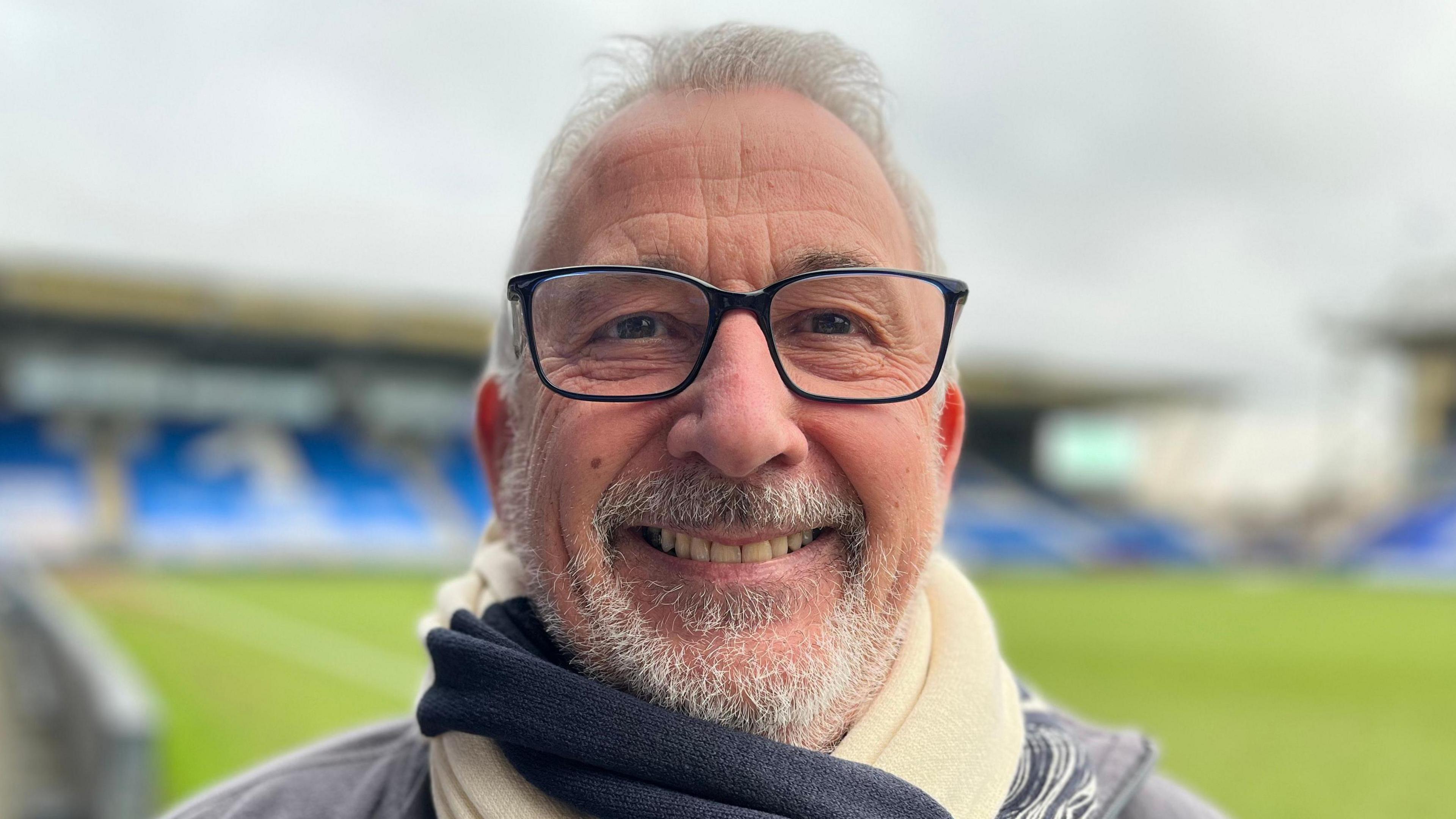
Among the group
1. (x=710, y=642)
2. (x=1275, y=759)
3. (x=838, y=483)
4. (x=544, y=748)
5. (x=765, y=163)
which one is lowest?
(x=1275, y=759)

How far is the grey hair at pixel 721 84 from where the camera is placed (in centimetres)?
143

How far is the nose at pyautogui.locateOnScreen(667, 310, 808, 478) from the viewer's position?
3.94 ft

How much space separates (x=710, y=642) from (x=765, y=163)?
625mm

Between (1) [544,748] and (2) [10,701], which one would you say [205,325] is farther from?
(1) [544,748]

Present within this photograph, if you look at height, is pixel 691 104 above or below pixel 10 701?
above

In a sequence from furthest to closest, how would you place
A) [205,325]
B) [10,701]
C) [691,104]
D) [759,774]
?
[205,325] → [10,701] → [691,104] → [759,774]

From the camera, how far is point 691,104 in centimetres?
140

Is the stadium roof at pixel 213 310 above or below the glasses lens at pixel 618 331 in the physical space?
below

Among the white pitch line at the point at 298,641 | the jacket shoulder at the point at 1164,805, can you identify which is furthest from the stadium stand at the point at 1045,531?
the jacket shoulder at the point at 1164,805

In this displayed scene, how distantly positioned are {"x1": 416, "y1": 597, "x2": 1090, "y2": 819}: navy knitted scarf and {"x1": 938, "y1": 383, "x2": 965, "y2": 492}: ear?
467 mm

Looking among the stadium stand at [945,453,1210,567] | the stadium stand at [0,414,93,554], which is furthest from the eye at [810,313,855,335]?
the stadium stand at [945,453,1210,567]

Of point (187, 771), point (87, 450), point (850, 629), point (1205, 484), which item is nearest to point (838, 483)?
point (850, 629)

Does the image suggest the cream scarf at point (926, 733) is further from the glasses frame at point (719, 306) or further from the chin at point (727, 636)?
the glasses frame at point (719, 306)

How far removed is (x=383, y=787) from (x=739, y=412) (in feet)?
2.65
